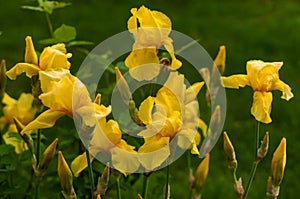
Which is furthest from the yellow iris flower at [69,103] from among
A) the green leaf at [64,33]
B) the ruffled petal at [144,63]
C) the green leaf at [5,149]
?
the green leaf at [64,33]

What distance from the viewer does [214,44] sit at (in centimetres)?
530

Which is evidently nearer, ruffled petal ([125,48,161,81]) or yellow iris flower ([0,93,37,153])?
ruffled petal ([125,48,161,81])

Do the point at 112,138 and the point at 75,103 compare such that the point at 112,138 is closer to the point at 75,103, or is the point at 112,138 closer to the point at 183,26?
the point at 75,103

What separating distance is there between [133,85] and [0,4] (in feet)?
14.7

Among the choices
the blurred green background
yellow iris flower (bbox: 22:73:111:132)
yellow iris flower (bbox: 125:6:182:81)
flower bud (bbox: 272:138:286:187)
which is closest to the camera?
yellow iris flower (bbox: 22:73:111:132)

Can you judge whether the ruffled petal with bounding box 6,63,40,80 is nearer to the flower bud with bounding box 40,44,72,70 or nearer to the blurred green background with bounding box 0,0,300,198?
the flower bud with bounding box 40,44,72,70

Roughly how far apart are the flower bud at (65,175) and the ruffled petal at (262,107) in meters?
0.49

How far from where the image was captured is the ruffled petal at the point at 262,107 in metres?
1.67

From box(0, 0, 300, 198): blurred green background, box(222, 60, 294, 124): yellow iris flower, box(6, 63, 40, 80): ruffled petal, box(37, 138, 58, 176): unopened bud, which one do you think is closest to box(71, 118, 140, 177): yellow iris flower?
box(37, 138, 58, 176): unopened bud

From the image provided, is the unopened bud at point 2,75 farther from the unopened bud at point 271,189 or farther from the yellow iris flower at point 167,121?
the unopened bud at point 271,189

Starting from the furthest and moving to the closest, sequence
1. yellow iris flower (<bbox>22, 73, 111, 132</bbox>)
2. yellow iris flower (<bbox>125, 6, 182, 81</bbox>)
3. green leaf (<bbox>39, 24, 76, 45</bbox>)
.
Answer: green leaf (<bbox>39, 24, 76, 45</bbox>)
yellow iris flower (<bbox>125, 6, 182, 81</bbox>)
yellow iris flower (<bbox>22, 73, 111, 132</bbox>)

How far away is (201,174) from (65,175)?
456 millimetres

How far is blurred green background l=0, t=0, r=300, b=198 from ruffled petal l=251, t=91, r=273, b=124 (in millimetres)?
1715

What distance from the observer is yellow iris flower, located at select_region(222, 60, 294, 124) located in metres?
1.69
